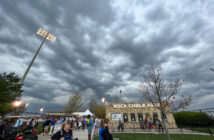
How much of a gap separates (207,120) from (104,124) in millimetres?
20668

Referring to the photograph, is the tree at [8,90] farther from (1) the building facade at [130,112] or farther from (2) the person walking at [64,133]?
(1) the building facade at [130,112]

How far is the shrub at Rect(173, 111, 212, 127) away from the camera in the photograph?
597 inches

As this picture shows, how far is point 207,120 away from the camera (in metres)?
16.0

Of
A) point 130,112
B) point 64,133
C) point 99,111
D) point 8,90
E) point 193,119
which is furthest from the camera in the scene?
point 99,111

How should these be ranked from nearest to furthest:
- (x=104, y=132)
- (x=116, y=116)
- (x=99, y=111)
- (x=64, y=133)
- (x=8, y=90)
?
1. (x=64, y=133)
2. (x=104, y=132)
3. (x=8, y=90)
4. (x=116, y=116)
5. (x=99, y=111)

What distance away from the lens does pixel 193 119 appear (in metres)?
17.4

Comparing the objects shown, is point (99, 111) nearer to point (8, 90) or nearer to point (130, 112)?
point (130, 112)

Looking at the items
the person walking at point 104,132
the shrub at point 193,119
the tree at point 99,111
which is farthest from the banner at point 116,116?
the tree at point 99,111

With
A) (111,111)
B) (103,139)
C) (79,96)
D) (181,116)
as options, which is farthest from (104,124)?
(79,96)

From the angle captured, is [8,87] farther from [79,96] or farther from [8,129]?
[79,96]

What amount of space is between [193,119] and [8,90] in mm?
27206

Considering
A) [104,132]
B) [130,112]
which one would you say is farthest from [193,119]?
[104,132]

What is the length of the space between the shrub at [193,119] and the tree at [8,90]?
23.8 metres

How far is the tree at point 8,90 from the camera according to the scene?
10.6 m
